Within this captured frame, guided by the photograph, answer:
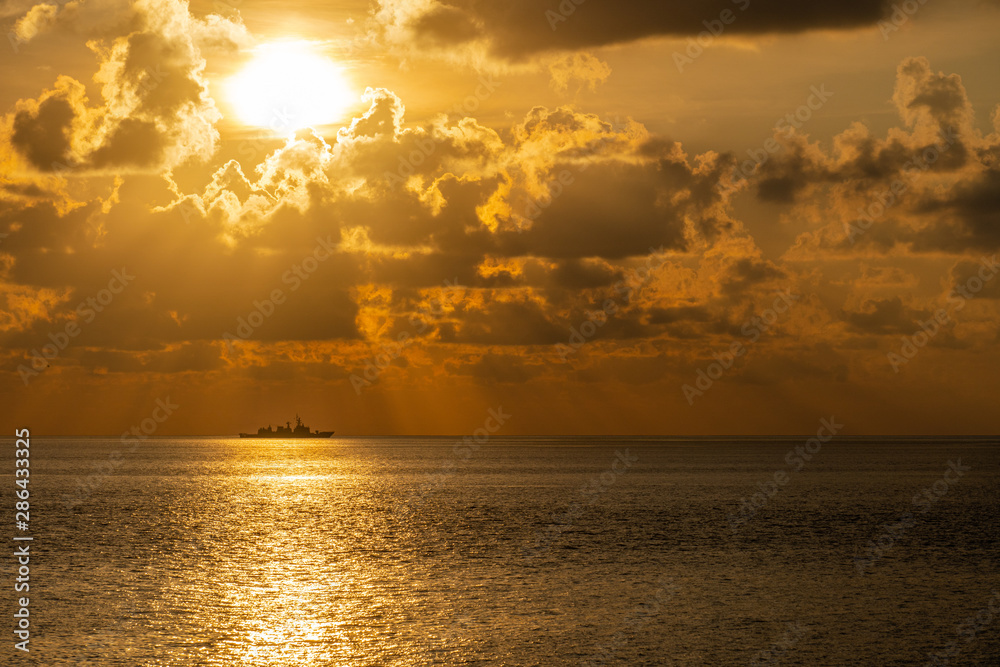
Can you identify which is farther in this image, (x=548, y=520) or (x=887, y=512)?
(x=887, y=512)

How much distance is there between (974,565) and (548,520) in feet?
161

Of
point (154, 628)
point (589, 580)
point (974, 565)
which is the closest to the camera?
point (154, 628)

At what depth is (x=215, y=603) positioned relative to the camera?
54594 mm

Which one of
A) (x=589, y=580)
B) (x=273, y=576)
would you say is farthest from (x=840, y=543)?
(x=273, y=576)

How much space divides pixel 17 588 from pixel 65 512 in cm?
6660

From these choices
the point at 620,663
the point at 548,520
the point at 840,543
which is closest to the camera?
the point at 620,663

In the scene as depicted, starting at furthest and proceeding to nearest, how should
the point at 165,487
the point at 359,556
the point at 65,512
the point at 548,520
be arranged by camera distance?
the point at 165,487, the point at 65,512, the point at 548,520, the point at 359,556

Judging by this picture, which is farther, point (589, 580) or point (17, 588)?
point (589, 580)

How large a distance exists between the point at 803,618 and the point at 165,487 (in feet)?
504

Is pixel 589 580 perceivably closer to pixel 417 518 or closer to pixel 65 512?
pixel 417 518

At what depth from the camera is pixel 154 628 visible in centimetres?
4756

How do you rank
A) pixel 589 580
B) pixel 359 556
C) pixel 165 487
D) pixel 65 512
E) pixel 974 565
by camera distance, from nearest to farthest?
pixel 589 580
pixel 974 565
pixel 359 556
pixel 65 512
pixel 165 487

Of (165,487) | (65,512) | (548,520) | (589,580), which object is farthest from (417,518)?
(165,487)

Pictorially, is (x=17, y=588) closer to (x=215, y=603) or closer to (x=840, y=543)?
(x=215, y=603)
